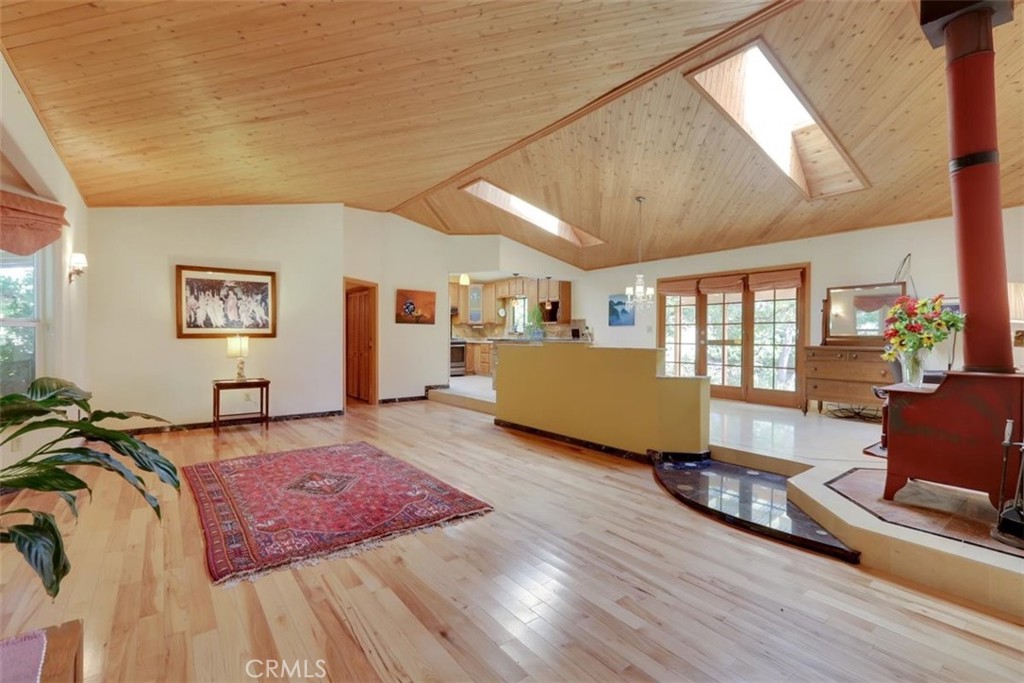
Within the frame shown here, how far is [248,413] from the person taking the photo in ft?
19.4

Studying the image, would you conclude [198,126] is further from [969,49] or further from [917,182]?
[917,182]

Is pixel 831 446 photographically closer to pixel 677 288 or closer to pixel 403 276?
pixel 677 288

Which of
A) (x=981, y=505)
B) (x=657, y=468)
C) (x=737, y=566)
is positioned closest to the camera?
(x=737, y=566)

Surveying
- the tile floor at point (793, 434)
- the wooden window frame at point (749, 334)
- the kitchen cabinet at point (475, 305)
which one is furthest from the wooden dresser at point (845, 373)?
the kitchen cabinet at point (475, 305)

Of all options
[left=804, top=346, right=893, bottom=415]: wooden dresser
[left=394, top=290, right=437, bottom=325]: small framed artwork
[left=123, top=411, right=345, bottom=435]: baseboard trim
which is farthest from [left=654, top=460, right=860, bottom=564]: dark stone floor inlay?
[left=394, top=290, right=437, bottom=325]: small framed artwork

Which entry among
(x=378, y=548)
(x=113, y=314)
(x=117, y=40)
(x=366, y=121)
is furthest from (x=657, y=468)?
(x=113, y=314)

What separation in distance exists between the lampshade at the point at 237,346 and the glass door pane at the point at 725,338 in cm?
664

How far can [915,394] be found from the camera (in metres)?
2.63

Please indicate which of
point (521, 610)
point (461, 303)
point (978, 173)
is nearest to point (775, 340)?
point (978, 173)

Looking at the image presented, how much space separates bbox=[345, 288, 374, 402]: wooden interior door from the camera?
762 cm

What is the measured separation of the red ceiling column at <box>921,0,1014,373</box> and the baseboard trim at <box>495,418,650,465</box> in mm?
2397

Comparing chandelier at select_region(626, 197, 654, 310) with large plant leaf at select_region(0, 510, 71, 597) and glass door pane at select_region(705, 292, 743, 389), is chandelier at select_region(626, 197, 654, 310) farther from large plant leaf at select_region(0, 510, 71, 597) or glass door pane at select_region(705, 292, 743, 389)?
large plant leaf at select_region(0, 510, 71, 597)

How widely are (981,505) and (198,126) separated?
5985 millimetres

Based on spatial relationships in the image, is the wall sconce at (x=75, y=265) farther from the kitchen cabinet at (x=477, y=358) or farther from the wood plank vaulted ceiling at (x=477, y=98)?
the kitchen cabinet at (x=477, y=358)
